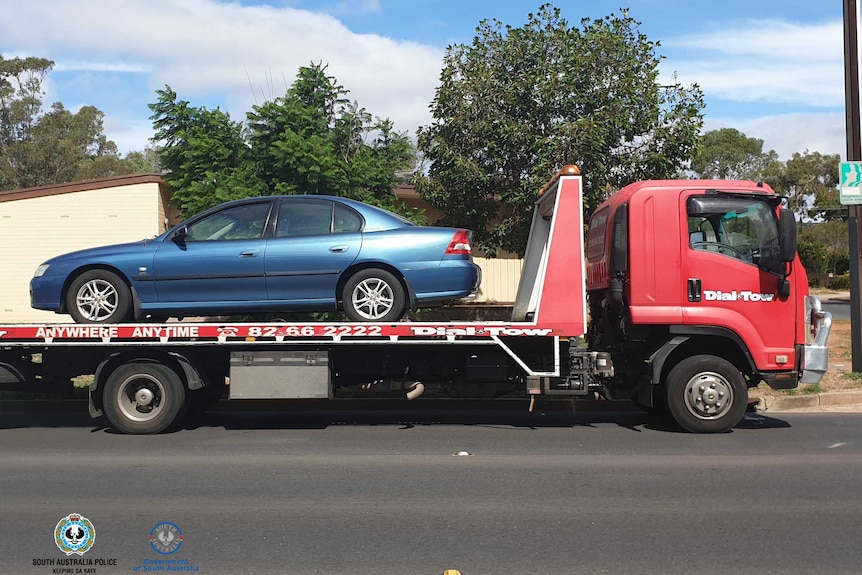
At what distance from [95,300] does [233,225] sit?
1.61m

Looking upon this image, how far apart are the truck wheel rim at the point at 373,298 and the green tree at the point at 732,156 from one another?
2035 inches

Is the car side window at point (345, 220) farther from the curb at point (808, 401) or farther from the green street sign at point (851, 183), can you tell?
the green street sign at point (851, 183)

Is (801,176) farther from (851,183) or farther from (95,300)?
(95,300)

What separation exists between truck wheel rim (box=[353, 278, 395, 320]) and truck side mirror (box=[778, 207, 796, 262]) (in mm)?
3811

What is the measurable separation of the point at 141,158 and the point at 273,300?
58.4 meters

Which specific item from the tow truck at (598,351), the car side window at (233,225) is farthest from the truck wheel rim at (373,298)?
the car side window at (233,225)

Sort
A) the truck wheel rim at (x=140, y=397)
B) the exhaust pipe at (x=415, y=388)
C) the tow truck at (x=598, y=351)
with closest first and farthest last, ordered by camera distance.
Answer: the tow truck at (x=598, y=351) < the truck wheel rim at (x=140, y=397) < the exhaust pipe at (x=415, y=388)

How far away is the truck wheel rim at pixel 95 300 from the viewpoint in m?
8.27

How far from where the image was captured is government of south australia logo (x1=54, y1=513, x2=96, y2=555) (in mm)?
4805

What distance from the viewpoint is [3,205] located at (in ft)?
58.1

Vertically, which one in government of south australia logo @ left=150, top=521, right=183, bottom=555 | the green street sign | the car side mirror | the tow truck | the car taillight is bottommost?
government of south australia logo @ left=150, top=521, right=183, bottom=555

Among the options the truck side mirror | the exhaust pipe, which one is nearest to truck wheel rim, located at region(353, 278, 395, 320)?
the exhaust pipe

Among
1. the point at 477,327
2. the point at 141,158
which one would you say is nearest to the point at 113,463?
the point at 477,327

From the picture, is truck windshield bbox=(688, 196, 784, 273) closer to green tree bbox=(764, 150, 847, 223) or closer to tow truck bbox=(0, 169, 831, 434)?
tow truck bbox=(0, 169, 831, 434)
